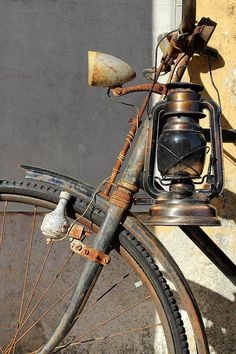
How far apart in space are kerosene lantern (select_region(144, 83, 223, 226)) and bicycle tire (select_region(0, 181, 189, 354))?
194 mm

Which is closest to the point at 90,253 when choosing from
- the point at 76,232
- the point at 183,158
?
the point at 76,232

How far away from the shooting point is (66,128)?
257cm

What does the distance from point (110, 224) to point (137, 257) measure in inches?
5.1

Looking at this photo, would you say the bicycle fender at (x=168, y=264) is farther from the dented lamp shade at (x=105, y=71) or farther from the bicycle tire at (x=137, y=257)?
the dented lamp shade at (x=105, y=71)

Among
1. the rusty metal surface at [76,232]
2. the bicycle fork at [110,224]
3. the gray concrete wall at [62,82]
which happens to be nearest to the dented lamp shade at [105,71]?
the bicycle fork at [110,224]

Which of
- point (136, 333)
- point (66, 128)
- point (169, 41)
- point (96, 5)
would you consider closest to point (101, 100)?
point (66, 128)

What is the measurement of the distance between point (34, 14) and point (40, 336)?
1326mm

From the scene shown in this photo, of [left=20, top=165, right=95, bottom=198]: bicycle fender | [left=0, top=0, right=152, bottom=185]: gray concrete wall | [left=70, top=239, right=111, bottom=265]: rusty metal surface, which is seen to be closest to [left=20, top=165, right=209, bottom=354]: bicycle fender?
[left=20, top=165, right=95, bottom=198]: bicycle fender

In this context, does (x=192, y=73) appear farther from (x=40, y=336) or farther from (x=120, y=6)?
(x=40, y=336)

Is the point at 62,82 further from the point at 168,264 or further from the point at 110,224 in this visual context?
the point at 168,264

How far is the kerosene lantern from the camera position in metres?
1.68

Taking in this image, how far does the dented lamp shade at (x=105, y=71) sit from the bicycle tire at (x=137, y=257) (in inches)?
13.7

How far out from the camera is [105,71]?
6.07 feet

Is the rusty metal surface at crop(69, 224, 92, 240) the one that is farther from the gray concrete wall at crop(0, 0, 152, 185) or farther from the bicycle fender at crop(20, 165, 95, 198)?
the gray concrete wall at crop(0, 0, 152, 185)
